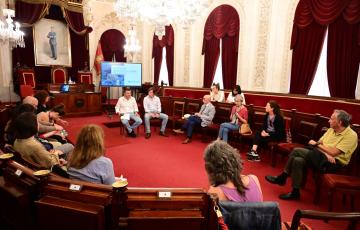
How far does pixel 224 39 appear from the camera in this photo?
7.07 meters

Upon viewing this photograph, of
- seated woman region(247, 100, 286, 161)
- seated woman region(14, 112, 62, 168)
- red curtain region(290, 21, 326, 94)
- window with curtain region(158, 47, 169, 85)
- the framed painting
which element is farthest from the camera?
window with curtain region(158, 47, 169, 85)

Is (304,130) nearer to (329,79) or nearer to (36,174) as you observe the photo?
(329,79)

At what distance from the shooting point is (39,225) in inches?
59.8

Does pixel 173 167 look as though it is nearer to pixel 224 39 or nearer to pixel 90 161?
pixel 90 161

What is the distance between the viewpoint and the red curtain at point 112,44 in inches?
398

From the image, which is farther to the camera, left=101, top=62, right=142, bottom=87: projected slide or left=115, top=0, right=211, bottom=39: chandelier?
left=101, top=62, right=142, bottom=87: projected slide

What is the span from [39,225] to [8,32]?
21.5ft

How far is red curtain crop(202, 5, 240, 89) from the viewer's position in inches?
266

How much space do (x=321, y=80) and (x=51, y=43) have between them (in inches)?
335

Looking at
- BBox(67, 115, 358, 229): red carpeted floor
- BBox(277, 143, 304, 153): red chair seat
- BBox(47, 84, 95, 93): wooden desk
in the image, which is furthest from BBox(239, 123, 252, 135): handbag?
BBox(47, 84, 95, 93): wooden desk

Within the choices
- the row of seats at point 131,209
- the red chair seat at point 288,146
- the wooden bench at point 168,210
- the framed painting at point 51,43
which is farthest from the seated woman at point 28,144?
the framed painting at point 51,43

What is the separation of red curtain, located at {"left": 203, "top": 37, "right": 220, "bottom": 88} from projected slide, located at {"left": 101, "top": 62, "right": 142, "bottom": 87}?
2387 millimetres

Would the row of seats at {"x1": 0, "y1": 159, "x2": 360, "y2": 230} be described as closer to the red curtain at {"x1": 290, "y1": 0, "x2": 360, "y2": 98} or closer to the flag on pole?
the red curtain at {"x1": 290, "y1": 0, "x2": 360, "y2": 98}

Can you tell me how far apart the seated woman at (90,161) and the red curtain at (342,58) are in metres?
4.84
